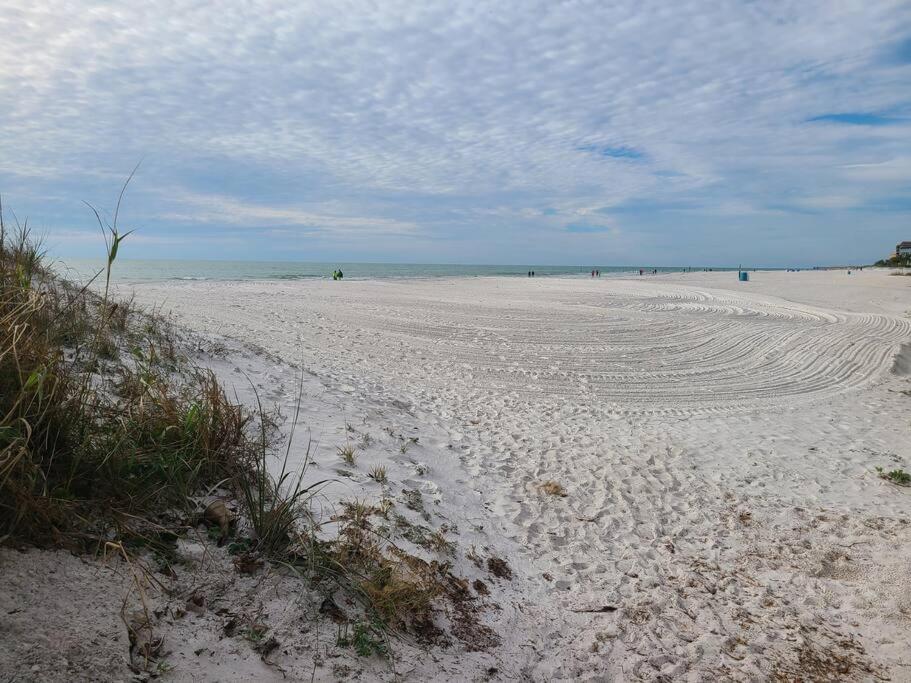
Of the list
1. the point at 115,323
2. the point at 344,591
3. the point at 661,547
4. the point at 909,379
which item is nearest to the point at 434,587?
the point at 344,591

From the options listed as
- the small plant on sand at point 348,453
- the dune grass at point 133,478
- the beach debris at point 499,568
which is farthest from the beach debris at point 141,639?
the small plant on sand at point 348,453

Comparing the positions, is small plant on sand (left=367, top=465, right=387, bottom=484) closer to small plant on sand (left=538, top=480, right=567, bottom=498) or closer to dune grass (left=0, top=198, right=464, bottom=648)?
dune grass (left=0, top=198, right=464, bottom=648)

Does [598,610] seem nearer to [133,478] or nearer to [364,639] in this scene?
[364,639]

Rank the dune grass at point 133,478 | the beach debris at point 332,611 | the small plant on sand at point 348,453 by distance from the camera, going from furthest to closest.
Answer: the small plant on sand at point 348,453 → the beach debris at point 332,611 → the dune grass at point 133,478

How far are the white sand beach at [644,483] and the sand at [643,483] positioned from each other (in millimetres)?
23

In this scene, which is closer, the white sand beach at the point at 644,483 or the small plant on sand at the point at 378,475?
the white sand beach at the point at 644,483

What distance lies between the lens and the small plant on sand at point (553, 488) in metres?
A: 5.19

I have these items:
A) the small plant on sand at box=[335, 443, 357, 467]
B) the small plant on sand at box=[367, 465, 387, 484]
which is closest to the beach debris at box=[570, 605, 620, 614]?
the small plant on sand at box=[367, 465, 387, 484]

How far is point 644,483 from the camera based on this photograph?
5.55 metres

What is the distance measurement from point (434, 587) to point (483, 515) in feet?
4.75

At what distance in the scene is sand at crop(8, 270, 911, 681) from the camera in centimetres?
324

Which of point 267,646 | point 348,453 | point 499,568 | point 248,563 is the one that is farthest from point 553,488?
point 267,646

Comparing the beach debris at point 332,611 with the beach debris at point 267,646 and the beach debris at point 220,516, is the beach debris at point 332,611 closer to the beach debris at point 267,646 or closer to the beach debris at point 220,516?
the beach debris at point 267,646

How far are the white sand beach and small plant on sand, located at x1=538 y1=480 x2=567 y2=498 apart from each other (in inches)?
3.1
